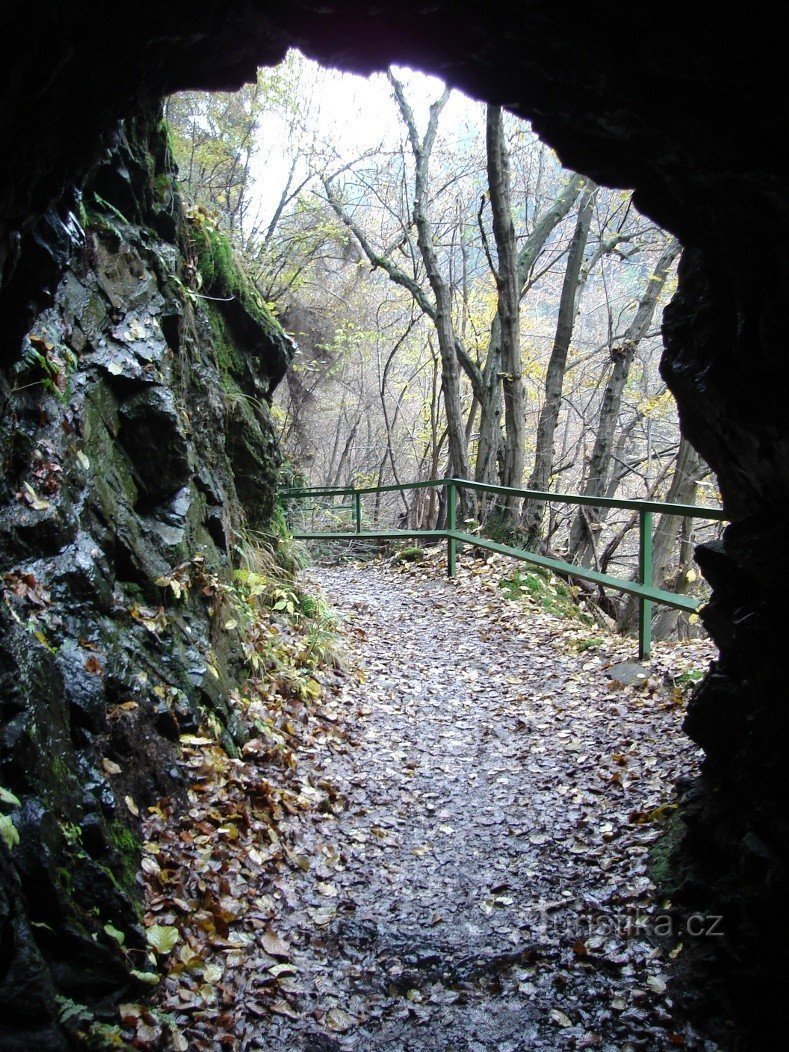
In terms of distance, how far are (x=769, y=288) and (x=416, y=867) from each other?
10.8 ft

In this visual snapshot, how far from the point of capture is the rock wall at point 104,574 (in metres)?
2.47

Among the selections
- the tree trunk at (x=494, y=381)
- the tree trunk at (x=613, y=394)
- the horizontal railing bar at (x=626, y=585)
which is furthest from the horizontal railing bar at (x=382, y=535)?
the tree trunk at (x=613, y=394)

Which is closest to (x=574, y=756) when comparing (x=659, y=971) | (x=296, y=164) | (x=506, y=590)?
(x=659, y=971)

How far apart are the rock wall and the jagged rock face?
374mm

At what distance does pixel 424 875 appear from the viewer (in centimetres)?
377

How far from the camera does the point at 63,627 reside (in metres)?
3.29

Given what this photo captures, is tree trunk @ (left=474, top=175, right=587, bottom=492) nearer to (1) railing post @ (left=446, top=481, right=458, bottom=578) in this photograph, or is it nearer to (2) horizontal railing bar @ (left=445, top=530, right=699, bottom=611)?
(1) railing post @ (left=446, top=481, right=458, bottom=578)

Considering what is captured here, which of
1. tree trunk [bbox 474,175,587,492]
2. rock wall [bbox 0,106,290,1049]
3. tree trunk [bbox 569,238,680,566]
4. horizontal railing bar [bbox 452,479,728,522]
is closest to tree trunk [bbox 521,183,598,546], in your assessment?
tree trunk [bbox 474,175,587,492]

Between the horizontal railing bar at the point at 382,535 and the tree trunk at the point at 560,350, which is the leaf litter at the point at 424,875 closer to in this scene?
the horizontal railing bar at the point at 382,535

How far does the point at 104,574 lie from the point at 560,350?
8.80 meters

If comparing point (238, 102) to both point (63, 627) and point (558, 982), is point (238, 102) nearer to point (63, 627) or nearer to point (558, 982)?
point (63, 627)

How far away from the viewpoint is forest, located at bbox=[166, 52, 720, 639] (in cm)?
1066

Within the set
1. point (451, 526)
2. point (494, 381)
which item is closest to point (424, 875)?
point (451, 526)

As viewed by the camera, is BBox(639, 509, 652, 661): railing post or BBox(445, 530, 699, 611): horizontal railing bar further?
BBox(639, 509, 652, 661): railing post
